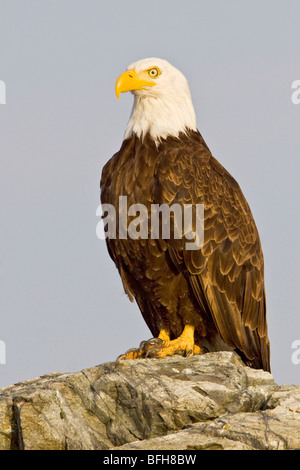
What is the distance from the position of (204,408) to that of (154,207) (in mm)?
2211

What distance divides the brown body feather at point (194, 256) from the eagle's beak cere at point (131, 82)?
20.7 inches

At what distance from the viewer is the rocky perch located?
7648 millimetres

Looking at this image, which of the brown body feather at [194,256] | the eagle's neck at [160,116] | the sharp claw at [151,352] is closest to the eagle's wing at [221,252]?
the brown body feather at [194,256]

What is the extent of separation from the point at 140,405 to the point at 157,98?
11.5 ft

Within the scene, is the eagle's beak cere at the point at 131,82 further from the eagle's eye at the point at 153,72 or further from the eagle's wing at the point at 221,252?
the eagle's wing at the point at 221,252

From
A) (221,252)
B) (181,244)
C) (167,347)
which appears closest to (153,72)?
(181,244)

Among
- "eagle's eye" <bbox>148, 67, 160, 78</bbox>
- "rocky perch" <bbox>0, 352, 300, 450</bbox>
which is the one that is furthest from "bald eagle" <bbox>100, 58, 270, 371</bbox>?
"rocky perch" <bbox>0, 352, 300, 450</bbox>

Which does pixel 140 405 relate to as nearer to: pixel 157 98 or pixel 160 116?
pixel 160 116

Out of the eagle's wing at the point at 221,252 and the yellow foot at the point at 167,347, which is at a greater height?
the eagle's wing at the point at 221,252

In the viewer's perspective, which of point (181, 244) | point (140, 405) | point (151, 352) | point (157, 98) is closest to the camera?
point (140, 405)

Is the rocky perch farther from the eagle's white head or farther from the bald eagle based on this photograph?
the eagle's white head

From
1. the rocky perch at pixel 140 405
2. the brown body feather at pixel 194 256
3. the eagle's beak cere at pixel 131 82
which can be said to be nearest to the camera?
the rocky perch at pixel 140 405

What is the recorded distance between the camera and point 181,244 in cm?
896

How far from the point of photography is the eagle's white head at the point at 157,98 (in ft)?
31.2
